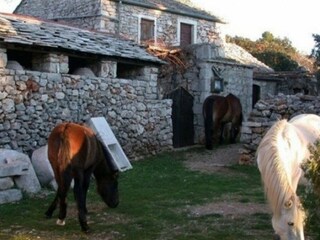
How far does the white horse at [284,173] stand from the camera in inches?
219

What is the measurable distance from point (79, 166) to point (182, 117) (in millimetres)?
10855

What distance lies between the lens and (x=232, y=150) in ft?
56.2

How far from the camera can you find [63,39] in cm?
1416

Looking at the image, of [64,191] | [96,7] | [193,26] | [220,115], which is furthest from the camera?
[193,26]

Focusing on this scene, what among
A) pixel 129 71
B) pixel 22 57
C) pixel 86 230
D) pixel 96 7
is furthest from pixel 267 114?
pixel 96 7

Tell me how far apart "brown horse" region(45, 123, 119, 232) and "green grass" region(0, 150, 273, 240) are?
345mm

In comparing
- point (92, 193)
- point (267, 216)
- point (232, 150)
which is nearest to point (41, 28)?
point (92, 193)

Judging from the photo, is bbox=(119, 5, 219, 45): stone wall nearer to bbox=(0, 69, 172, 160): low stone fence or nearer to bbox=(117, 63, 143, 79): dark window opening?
bbox=(117, 63, 143, 79): dark window opening

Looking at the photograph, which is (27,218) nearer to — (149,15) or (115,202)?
(115,202)

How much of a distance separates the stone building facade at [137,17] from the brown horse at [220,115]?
5773mm

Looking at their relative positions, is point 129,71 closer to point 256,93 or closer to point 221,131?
point 221,131

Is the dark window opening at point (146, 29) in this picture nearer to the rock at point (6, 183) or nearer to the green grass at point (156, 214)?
the green grass at point (156, 214)

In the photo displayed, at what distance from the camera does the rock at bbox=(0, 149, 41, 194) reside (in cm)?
1040

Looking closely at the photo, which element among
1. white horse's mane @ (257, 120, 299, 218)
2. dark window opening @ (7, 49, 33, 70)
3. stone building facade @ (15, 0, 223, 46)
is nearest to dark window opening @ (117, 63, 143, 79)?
dark window opening @ (7, 49, 33, 70)
